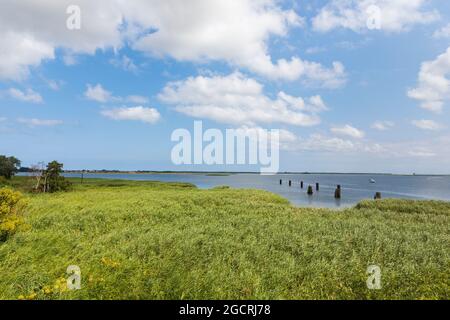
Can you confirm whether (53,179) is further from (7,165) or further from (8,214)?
(7,165)

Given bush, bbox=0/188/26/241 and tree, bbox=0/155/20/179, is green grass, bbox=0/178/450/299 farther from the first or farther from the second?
tree, bbox=0/155/20/179

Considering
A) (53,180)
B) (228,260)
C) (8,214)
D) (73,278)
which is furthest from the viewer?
(53,180)

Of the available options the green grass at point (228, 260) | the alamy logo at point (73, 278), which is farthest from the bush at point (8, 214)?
the alamy logo at point (73, 278)

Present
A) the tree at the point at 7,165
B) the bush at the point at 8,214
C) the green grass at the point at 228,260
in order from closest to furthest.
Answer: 1. the green grass at the point at 228,260
2. the bush at the point at 8,214
3. the tree at the point at 7,165

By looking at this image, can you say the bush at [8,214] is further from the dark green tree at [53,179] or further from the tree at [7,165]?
the tree at [7,165]

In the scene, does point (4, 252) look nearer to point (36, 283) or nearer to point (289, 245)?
point (36, 283)

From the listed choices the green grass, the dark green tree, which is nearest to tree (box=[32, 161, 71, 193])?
the dark green tree

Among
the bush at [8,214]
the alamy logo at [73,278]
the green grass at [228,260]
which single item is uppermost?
the bush at [8,214]

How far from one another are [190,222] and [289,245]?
571 centimetres

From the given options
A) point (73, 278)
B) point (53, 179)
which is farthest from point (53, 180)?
point (73, 278)

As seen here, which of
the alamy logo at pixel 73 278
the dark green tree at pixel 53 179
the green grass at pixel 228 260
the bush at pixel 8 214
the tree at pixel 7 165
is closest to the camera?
the alamy logo at pixel 73 278

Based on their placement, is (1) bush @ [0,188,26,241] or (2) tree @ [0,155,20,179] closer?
(1) bush @ [0,188,26,241]

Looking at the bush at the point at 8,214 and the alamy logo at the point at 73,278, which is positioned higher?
the bush at the point at 8,214
